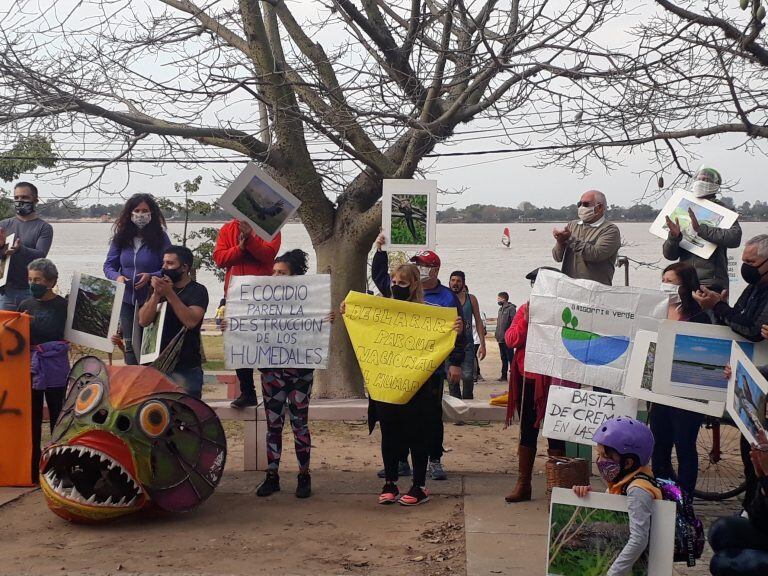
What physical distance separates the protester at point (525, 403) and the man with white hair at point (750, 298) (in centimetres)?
131

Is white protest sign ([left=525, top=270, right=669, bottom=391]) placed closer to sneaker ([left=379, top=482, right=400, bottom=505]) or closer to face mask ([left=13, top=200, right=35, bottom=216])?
sneaker ([left=379, top=482, right=400, bottom=505])

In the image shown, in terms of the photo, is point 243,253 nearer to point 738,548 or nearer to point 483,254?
point 738,548

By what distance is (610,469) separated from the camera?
15.1 feet

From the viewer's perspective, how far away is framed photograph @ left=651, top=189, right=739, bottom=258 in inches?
284

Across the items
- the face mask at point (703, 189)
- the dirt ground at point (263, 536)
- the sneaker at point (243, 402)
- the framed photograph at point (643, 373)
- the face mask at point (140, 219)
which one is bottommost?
the dirt ground at point (263, 536)

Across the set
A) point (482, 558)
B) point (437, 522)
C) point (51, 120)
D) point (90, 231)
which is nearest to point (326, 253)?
point (51, 120)

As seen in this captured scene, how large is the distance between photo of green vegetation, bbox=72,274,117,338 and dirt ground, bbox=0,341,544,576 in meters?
1.32

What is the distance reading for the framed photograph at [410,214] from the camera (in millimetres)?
7848

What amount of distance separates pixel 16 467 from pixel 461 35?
665cm

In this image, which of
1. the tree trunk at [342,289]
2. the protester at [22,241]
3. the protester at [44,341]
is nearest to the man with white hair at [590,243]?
the protester at [44,341]

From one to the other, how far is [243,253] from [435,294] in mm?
1596

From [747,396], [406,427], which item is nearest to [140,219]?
[406,427]

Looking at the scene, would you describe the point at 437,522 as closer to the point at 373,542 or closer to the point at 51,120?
the point at 373,542

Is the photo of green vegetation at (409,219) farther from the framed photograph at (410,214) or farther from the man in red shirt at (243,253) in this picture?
the man in red shirt at (243,253)
